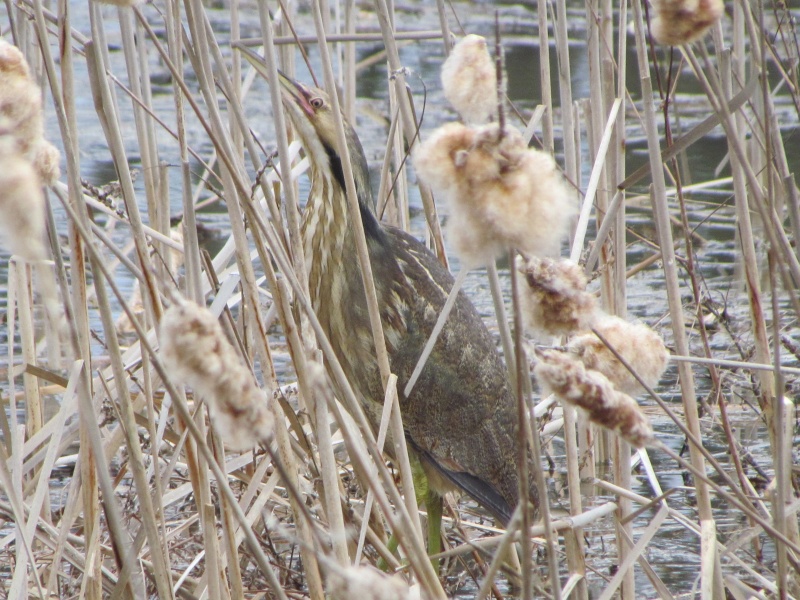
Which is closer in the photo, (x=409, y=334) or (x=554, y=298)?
(x=554, y=298)

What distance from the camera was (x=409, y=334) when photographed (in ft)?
8.12

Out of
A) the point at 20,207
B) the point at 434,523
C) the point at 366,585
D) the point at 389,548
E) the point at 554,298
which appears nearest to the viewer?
the point at 20,207

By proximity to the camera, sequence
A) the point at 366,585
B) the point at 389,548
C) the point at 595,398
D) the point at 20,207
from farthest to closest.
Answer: the point at 389,548 < the point at 595,398 < the point at 366,585 < the point at 20,207

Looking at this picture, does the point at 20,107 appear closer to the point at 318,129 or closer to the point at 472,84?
the point at 472,84

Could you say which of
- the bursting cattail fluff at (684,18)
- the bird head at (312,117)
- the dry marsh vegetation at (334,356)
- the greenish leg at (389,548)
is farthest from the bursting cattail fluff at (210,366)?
the bird head at (312,117)

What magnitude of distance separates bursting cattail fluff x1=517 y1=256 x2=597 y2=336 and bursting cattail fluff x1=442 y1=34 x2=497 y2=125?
0.17 m

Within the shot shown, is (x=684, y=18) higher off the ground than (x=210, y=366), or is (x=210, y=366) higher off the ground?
(x=684, y=18)

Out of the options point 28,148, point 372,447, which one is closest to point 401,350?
point 372,447

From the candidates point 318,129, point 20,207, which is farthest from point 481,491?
point 20,207

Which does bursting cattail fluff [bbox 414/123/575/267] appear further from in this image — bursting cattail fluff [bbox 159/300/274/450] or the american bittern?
the american bittern

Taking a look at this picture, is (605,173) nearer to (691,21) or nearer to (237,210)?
(237,210)

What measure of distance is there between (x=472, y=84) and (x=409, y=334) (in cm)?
137

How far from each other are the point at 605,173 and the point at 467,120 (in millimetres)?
1233

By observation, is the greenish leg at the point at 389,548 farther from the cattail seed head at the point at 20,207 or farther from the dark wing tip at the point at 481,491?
the cattail seed head at the point at 20,207
